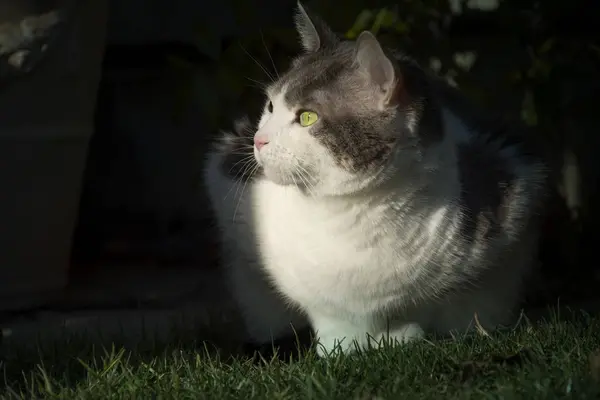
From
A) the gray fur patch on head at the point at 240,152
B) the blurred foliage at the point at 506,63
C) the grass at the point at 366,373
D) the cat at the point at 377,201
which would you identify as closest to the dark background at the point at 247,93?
the blurred foliage at the point at 506,63

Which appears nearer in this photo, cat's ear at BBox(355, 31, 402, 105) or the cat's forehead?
Result: cat's ear at BBox(355, 31, 402, 105)

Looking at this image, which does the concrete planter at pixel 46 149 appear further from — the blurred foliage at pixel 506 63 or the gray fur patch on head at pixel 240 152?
the gray fur patch on head at pixel 240 152

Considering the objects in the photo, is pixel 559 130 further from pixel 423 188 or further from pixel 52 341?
pixel 52 341

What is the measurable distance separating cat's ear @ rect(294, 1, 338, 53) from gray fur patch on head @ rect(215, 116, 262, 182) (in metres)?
0.31

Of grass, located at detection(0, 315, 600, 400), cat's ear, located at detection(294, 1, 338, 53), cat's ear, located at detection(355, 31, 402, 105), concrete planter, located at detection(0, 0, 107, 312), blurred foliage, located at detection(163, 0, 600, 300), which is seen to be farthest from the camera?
blurred foliage, located at detection(163, 0, 600, 300)

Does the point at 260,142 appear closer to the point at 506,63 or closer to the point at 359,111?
the point at 359,111

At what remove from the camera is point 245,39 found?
3031 millimetres

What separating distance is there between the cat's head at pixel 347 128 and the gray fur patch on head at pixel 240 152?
0.76 feet

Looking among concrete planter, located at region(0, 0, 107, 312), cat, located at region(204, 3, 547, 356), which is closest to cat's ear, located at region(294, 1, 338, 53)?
cat, located at region(204, 3, 547, 356)

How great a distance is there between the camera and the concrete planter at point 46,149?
279 cm

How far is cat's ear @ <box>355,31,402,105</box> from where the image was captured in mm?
2025

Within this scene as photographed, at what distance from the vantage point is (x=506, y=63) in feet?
10.9

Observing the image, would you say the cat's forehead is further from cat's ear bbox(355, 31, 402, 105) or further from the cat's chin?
the cat's chin

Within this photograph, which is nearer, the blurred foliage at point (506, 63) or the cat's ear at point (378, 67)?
the cat's ear at point (378, 67)
